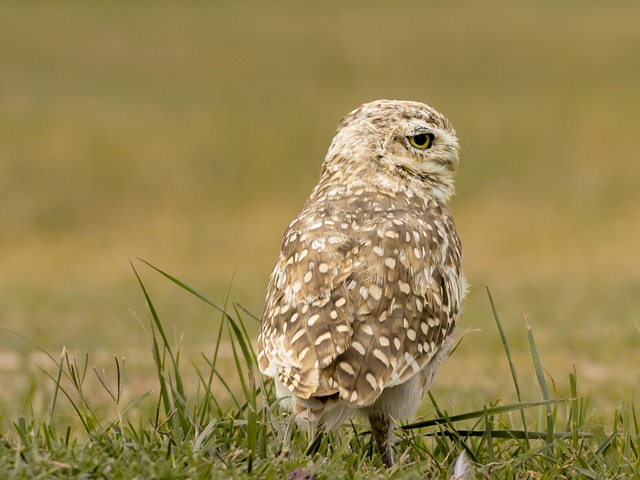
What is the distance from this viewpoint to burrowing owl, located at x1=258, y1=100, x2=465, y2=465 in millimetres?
3539

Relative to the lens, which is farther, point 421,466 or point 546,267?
point 546,267

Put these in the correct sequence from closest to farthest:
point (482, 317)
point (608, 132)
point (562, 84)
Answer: point (482, 317)
point (608, 132)
point (562, 84)

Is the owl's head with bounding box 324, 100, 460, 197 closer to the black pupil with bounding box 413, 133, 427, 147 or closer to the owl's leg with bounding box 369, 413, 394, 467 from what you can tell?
the black pupil with bounding box 413, 133, 427, 147

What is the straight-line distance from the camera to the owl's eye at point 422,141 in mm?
4406

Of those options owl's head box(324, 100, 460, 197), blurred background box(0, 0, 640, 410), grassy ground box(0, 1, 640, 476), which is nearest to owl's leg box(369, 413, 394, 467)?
owl's head box(324, 100, 460, 197)

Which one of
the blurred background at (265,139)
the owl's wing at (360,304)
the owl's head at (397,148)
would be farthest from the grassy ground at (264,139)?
the owl's wing at (360,304)

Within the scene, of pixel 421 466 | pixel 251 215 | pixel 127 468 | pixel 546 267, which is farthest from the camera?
pixel 251 215

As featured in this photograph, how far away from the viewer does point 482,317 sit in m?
11.8

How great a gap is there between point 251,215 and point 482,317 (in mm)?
8243

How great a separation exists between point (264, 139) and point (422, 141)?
1650cm

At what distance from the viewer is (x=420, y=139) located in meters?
4.43

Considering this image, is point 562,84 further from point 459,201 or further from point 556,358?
point 556,358

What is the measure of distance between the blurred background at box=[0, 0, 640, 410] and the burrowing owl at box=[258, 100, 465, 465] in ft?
23.1

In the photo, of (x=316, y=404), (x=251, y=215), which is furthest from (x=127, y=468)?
(x=251, y=215)
